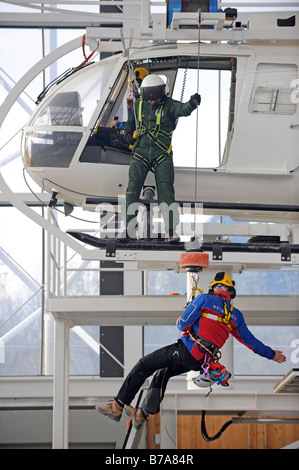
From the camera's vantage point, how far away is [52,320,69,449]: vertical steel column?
349 inches

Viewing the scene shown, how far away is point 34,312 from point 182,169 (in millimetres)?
6370

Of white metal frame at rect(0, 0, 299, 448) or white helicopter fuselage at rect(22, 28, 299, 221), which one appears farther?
white helicopter fuselage at rect(22, 28, 299, 221)

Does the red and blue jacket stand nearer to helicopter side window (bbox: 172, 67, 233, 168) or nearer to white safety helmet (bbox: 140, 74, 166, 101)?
helicopter side window (bbox: 172, 67, 233, 168)

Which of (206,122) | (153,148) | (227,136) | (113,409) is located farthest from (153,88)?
(113,409)

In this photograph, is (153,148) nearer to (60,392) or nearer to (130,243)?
(130,243)

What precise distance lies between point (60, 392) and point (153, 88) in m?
3.15

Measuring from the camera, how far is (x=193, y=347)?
25.1 feet

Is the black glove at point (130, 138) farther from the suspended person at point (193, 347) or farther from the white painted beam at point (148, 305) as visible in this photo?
the suspended person at point (193, 347)

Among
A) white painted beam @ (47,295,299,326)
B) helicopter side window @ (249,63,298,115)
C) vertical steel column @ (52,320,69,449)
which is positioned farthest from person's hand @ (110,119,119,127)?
vertical steel column @ (52,320,69,449)

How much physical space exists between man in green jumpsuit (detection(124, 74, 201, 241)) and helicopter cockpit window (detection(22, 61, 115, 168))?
706 millimetres

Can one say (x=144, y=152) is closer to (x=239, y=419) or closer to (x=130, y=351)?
(x=239, y=419)
